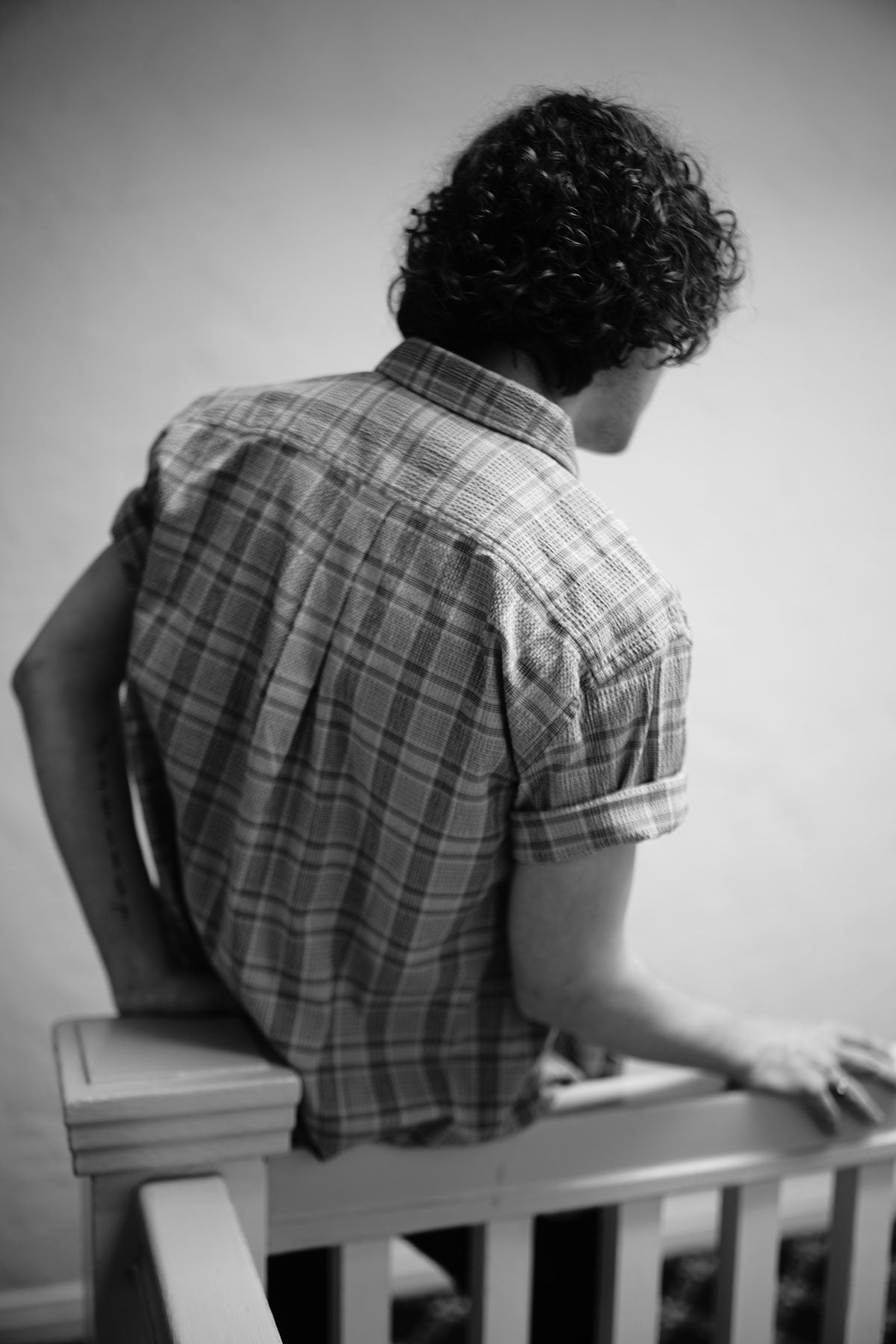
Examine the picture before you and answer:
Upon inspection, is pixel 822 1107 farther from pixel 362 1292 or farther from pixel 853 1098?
pixel 362 1292

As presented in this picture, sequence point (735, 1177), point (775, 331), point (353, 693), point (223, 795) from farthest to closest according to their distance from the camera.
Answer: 1. point (775, 331)
2. point (735, 1177)
3. point (223, 795)
4. point (353, 693)

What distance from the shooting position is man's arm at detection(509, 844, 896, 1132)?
2.59 ft

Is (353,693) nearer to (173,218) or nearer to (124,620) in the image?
(124,620)

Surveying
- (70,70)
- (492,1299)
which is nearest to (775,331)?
(70,70)

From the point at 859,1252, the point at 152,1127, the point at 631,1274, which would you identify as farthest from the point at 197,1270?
the point at 859,1252

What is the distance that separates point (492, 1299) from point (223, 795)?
0.51 m

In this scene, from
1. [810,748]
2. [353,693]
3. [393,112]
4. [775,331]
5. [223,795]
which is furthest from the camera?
[810,748]

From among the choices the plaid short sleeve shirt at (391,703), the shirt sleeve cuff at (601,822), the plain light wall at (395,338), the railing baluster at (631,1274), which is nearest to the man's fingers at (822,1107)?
the railing baluster at (631,1274)

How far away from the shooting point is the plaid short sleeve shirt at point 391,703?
2.40 feet

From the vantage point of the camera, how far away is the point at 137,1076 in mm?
801

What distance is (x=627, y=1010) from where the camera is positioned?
2.82 feet

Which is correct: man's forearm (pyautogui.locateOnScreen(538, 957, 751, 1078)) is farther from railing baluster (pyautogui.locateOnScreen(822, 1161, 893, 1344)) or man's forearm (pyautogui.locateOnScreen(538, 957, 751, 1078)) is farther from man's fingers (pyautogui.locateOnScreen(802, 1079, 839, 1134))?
railing baluster (pyautogui.locateOnScreen(822, 1161, 893, 1344))

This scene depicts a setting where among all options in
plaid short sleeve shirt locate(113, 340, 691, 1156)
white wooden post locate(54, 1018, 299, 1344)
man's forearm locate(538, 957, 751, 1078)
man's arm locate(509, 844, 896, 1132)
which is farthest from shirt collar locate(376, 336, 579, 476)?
white wooden post locate(54, 1018, 299, 1344)

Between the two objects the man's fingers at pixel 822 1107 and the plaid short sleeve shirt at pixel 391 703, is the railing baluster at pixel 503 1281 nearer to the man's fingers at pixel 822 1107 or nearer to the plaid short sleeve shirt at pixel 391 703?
the plaid short sleeve shirt at pixel 391 703
